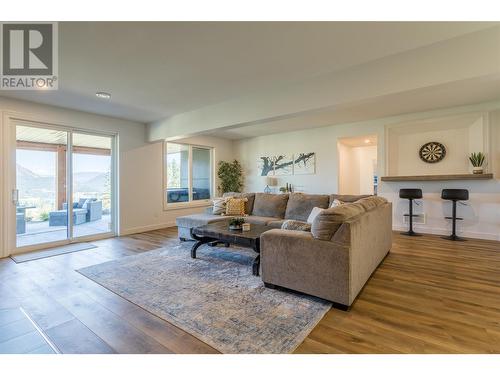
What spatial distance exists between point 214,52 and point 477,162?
5205 mm

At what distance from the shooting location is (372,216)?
281 centimetres

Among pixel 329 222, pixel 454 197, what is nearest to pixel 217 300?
pixel 329 222

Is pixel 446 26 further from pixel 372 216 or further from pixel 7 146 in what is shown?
pixel 7 146

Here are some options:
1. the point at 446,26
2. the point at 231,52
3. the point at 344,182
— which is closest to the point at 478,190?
the point at 344,182

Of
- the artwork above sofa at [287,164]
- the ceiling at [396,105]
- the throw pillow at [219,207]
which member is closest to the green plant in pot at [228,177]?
the artwork above sofa at [287,164]

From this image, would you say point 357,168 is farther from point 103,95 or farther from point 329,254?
point 103,95

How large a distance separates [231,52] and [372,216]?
2.42 m

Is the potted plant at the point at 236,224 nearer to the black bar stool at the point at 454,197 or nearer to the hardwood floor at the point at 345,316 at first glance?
the hardwood floor at the point at 345,316

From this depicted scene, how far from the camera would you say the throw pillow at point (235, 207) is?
4.95 meters

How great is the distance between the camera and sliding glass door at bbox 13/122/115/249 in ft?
13.7

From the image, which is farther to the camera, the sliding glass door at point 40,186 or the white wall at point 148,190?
the white wall at point 148,190

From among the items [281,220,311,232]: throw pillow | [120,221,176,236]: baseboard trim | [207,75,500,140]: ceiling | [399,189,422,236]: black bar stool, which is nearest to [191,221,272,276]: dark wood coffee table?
[281,220,311,232]: throw pillow

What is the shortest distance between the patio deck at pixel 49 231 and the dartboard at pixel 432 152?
7.12 metres

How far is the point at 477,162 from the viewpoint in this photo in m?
4.62
